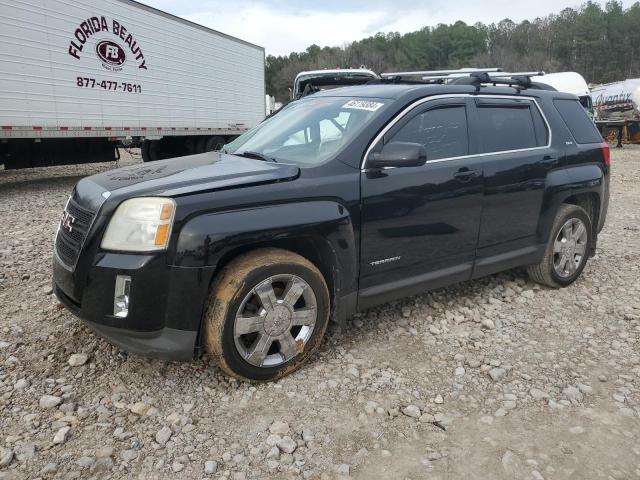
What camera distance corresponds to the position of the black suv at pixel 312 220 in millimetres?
2545

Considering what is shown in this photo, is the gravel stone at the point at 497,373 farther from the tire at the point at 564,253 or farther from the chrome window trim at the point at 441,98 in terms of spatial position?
the tire at the point at 564,253

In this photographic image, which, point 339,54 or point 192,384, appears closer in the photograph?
point 192,384

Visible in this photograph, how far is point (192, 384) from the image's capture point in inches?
113

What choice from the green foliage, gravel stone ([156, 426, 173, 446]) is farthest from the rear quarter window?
the green foliage

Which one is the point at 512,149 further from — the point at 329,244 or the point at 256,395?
the point at 256,395

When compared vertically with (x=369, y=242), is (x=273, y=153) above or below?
above

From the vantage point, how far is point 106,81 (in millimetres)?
10242

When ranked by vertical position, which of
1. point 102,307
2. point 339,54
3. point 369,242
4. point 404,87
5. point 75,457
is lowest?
point 75,457

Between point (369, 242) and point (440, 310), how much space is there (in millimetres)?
1213

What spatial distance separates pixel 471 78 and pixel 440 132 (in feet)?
2.54

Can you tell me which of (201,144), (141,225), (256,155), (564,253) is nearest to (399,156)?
(256,155)

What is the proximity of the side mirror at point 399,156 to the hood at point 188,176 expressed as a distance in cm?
52

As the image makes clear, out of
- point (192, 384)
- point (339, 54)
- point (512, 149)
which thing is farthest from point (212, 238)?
point (339, 54)

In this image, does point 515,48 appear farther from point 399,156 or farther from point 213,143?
point 399,156
